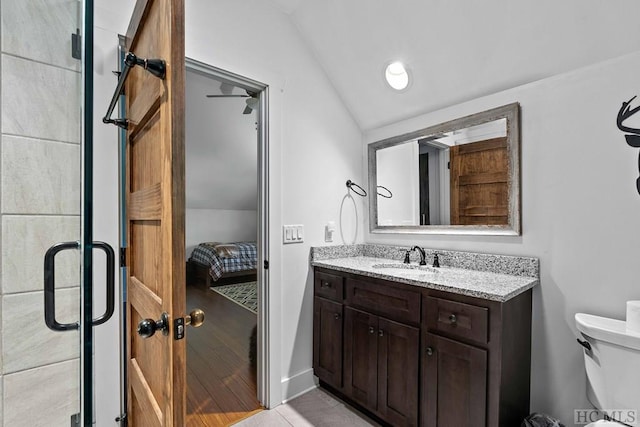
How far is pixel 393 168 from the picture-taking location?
2.43 m

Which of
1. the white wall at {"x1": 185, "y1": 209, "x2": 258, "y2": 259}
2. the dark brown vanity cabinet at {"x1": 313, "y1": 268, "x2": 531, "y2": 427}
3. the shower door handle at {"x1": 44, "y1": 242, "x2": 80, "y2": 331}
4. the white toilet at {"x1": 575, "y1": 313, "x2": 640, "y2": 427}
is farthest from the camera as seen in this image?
the white wall at {"x1": 185, "y1": 209, "x2": 258, "y2": 259}

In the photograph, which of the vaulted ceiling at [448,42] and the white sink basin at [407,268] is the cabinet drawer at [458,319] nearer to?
the white sink basin at [407,268]

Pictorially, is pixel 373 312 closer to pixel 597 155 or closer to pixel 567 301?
pixel 567 301

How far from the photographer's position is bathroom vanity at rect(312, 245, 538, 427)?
133cm

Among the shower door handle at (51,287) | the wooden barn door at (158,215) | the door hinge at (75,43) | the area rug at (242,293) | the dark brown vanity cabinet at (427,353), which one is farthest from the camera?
the area rug at (242,293)

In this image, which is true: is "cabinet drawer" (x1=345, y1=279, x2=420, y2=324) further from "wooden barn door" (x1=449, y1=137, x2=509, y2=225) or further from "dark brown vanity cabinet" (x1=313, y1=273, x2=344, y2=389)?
"wooden barn door" (x1=449, y1=137, x2=509, y2=225)

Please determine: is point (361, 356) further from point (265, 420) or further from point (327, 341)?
point (265, 420)

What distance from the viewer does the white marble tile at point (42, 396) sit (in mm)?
1063

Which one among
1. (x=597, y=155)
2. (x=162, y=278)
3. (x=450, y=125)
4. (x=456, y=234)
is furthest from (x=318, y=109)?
(x=162, y=278)

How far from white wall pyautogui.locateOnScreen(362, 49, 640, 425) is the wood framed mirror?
0.28 ft

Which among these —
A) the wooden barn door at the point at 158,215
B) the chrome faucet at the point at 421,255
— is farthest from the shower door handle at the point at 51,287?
the chrome faucet at the point at 421,255

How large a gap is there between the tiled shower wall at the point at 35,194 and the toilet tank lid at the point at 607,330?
2045 mm

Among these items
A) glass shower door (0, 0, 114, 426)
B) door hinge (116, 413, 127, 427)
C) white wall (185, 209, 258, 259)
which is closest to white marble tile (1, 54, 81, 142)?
glass shower door (0, 0, 114, 426)

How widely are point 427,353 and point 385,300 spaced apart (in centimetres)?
34
